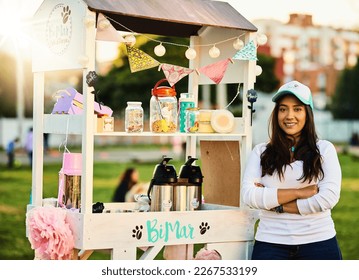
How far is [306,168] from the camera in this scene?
4.19m

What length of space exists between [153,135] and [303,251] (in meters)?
0.98

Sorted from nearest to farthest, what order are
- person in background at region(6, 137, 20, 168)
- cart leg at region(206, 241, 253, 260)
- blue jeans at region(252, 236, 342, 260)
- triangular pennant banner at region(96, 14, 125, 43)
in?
blue jeans at region(252, 236, 342, 260), triangular pennant banner at region(96, 14, 125, 43), cart leg at region(206, 241, 253, 260), person in background at region(6, 137, 20, 168)

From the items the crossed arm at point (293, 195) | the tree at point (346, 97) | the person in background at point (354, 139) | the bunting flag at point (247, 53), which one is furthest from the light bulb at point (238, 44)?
the tree at point (346, 97)

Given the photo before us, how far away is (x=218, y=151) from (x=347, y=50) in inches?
1177

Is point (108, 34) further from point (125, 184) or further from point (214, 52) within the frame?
point (125, 184)

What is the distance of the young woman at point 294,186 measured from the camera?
4.15m

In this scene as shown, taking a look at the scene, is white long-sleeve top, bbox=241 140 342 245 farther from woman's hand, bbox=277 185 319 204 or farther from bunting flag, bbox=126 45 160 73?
bunting flag, bbox=126 45 160 73

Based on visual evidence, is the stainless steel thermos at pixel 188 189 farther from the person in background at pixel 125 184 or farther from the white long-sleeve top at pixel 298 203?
the person in background at pixel 125 184

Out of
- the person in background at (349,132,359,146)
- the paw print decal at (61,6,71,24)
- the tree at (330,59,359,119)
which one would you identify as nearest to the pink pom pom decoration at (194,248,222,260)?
the paw print decal at (61,6,71,24)

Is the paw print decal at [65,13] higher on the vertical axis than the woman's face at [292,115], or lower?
higher

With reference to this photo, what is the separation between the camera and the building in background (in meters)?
30.8

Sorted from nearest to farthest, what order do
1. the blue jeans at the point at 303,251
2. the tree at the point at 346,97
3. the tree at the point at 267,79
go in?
the blue jeans at the point at 303,251 < the tree at the point at 267,79 < the tree at the point at 346,97

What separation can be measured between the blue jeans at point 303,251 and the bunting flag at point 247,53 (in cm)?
104
